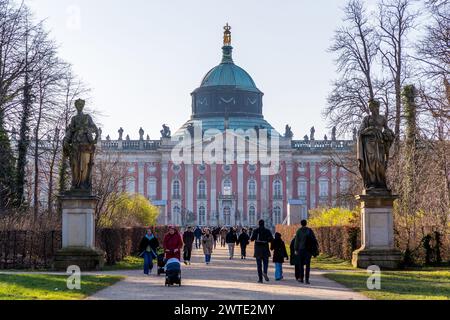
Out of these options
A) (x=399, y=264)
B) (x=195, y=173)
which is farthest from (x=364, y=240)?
(x=195, y=173)

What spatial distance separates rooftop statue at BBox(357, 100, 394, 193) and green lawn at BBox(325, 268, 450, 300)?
261cm

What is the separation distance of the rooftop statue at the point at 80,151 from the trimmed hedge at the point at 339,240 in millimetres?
8993

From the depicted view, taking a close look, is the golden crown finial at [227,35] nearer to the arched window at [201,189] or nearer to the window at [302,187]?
the arched window at [201,189]

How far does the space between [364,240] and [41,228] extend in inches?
405

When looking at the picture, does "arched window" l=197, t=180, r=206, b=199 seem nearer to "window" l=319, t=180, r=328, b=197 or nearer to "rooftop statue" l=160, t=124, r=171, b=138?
"rooftop statue" l=160, t=124, r=171, b=138

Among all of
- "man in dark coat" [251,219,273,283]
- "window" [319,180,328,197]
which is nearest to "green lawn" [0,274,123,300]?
"man in dark coat" [251,219,273,283]

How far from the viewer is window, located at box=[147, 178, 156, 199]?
9881 centimetres

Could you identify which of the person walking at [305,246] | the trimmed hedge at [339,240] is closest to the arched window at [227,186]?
the trimmed hedge at [339,240]

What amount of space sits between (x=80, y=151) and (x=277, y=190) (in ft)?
248

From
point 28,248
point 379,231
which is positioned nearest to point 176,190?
point 28,248

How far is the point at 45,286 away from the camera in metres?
18.3

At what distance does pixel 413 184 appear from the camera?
32.4m
